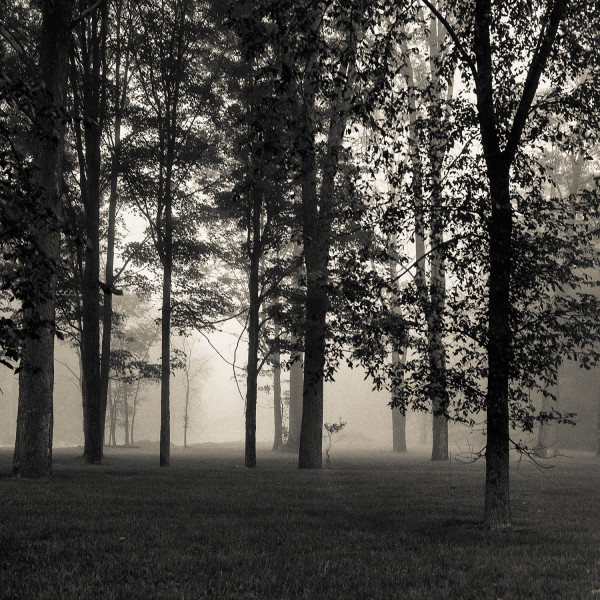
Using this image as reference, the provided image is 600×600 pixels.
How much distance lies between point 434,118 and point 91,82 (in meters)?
12.3

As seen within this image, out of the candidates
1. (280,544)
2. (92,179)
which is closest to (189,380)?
(92,179)

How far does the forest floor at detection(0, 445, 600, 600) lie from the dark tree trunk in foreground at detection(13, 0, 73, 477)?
A: 73 cm

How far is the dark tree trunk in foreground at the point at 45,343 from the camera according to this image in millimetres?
13064

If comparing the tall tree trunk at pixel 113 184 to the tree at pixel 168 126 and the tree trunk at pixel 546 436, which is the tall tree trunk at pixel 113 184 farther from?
the tree trunk at pixel 546 436

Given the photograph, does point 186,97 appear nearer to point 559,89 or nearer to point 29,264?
point 559,89

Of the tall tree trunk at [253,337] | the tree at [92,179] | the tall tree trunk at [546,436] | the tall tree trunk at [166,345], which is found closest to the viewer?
the tree at [92,179]

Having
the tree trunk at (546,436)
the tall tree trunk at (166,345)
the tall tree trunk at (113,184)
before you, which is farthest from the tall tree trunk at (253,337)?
the tree trunk at (546,436)

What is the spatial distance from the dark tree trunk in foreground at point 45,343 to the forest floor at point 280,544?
73 centimetres

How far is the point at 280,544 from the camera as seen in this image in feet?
25.8

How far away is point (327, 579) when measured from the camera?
6.27 m

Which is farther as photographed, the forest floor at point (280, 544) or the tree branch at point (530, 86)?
the tree branch at point (530, 86)

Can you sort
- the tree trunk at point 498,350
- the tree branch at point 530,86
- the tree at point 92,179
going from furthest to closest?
the tree at point 92,179 < the tree branch at point 530,86 < the tree trunk at point 498,350

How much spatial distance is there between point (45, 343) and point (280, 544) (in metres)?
7.54

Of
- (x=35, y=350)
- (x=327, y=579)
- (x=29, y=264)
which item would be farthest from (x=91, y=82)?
(x=327, y=579)
